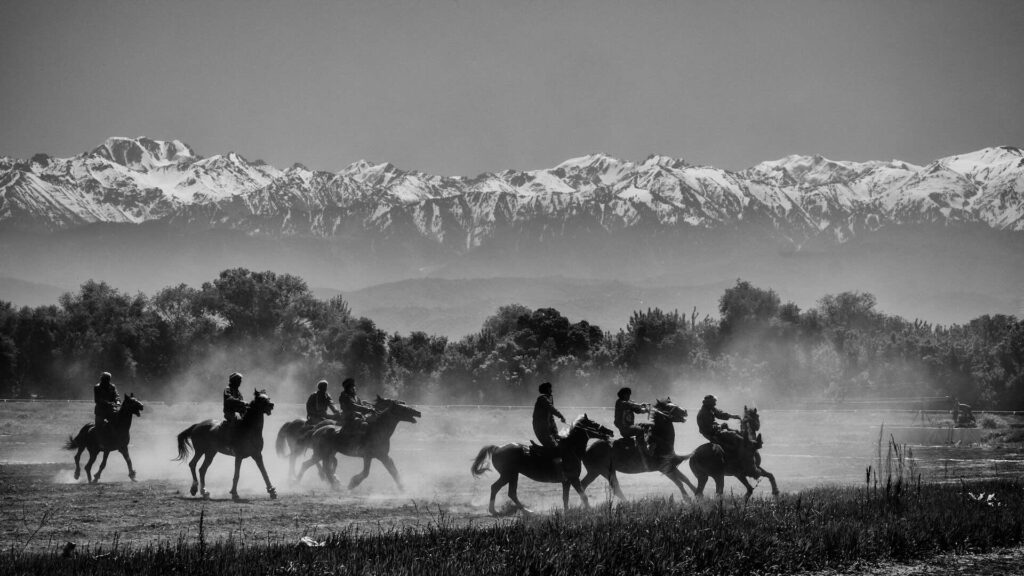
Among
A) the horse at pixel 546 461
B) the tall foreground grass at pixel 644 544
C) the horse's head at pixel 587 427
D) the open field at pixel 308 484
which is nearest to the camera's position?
the tall foreground grass at pixel 644 544

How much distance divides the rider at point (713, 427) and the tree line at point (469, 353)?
67.4 meters

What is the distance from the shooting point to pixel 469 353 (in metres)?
112

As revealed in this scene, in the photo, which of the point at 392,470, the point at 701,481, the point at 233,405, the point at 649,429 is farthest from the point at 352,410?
the point at 701,481

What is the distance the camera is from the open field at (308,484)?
679 inches

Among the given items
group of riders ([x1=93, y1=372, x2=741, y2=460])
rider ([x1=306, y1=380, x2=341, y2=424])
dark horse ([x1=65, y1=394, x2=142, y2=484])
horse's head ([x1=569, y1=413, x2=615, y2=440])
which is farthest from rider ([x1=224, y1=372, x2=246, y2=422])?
horse's head ([x1=569, y1=413, x2=615, y2=440])

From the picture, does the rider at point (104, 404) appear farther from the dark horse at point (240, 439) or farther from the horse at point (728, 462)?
the horse at point (728, 462)

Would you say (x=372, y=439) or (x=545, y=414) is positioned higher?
(x=545, y=414)

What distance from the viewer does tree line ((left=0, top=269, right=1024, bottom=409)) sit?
289ft

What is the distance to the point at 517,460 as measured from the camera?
20.9 metres

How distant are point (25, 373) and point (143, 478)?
69.5m

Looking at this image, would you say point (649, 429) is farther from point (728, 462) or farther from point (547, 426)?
point (547, 426)

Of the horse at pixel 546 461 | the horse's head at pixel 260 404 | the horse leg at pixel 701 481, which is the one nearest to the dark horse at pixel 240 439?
the horse's head at pixel 260 404

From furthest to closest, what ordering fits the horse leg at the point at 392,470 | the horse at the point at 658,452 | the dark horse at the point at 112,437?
the dark horse at the point at 112,437 → the horse leg at the point at 392,470 → the horse at the point at 658,452

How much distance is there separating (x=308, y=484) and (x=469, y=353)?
3304 inches
